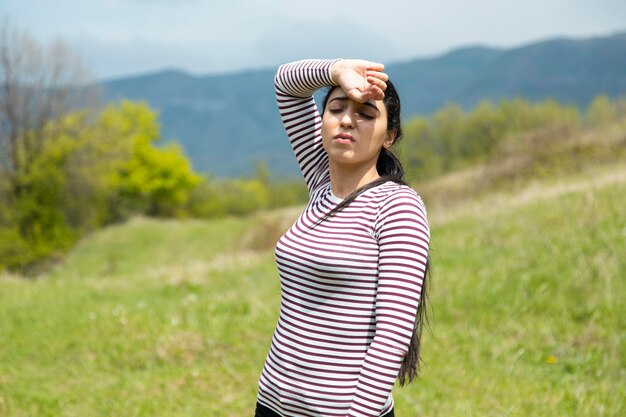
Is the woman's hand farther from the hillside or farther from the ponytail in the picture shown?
the hillside

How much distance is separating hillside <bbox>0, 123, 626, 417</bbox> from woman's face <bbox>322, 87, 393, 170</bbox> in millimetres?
2778

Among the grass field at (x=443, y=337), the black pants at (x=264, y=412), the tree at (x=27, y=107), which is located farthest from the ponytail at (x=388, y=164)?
the tree at (x=27, y=107)

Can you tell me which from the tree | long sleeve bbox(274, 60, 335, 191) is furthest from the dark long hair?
the tree

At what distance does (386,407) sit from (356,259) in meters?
0.56

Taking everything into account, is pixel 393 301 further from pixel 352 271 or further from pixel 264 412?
pixel 264 412

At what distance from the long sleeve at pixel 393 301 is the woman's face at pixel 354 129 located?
0.28 m

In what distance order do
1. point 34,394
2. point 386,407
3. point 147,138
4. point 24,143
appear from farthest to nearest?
1. point 147,138
2. point 24,143
3. point 34,394
4. point 386,407

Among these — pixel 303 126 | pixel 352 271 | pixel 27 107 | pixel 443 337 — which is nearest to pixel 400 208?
pixel 352 271

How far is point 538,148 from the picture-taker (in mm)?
23328

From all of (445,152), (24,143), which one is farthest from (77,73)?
(445,152)

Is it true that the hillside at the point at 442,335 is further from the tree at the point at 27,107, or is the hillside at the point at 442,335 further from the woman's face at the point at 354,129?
the tree at the point at 27,107

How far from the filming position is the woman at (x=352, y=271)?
1899 millimetres

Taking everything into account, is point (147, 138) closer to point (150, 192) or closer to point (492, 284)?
point (150, 192)

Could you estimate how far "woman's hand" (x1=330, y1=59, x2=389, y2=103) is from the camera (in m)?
2.04
